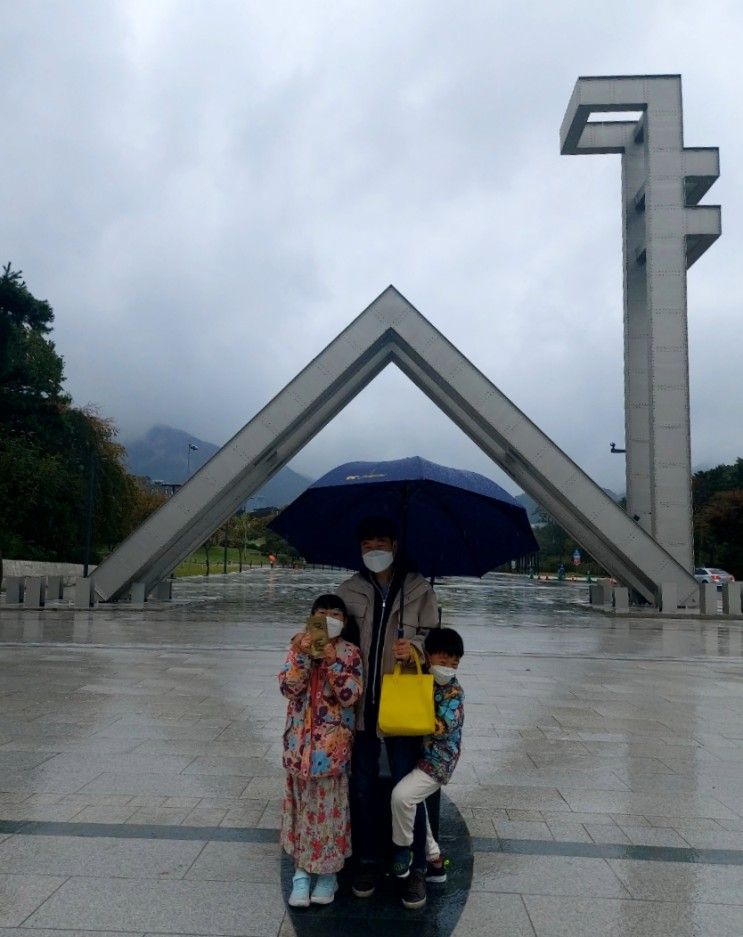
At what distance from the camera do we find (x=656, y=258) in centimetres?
3003

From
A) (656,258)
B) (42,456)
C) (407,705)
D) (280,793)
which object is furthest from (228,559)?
(407,705)

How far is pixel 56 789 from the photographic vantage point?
20.4 ft

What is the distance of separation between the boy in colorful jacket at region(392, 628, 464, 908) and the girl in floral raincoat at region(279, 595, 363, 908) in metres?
0.27

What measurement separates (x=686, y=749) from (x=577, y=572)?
7313 centimetres

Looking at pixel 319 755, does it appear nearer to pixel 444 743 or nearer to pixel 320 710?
pixel 320 710

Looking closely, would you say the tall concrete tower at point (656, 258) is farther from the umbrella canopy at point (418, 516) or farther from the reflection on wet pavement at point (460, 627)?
the umbrella canopy at point (418, 516)

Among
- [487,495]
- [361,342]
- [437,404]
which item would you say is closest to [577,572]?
[437,404]

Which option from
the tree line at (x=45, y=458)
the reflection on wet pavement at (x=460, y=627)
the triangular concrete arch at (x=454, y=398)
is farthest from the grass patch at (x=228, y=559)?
the triangular concrete arch at (x=454, y=398)

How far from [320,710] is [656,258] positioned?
28.6 m

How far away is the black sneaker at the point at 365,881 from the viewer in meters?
4.49

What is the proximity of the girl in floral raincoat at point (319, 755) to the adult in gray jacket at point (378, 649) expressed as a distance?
0.15 meters

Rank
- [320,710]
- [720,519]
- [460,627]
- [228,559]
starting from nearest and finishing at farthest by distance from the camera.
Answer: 1. [320,710]
2. [460,627]
3. [720,519]
4. [228,559]

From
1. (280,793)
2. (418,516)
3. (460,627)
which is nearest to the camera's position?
(418,516)

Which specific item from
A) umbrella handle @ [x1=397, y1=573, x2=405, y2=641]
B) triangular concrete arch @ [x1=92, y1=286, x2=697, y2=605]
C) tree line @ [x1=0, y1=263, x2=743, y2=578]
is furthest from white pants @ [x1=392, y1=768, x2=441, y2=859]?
tree line @ [x1=0, y1=263, x2=743, y2=578]
